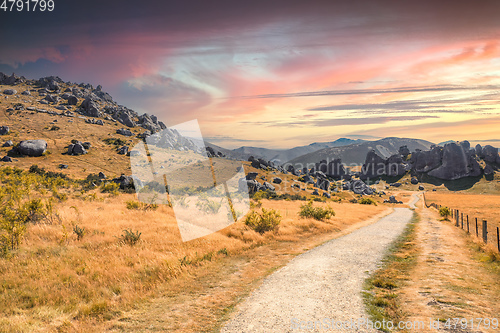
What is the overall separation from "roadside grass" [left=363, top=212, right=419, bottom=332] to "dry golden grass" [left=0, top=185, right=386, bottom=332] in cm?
409

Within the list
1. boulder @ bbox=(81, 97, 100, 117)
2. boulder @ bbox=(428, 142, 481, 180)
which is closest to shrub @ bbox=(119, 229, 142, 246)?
boulder @ bbox=(81, 97, 100, 117)

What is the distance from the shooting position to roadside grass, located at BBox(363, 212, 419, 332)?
20.7 ft

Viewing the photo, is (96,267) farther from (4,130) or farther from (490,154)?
(490,154)

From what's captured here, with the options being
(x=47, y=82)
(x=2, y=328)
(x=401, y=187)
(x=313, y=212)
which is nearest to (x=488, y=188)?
(x=401, y=187)

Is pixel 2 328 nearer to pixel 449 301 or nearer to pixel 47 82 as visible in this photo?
pixel 449 301

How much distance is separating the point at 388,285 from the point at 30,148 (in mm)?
89909

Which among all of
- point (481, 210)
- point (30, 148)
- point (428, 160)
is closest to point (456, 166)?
point (428, 160)

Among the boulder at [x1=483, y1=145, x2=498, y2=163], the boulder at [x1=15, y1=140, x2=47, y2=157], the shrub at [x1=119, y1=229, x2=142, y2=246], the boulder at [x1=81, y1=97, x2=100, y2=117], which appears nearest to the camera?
the shrub at [x1=119, y1=229, x2=142, y2=246]

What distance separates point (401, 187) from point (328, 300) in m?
193

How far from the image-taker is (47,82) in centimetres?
18162

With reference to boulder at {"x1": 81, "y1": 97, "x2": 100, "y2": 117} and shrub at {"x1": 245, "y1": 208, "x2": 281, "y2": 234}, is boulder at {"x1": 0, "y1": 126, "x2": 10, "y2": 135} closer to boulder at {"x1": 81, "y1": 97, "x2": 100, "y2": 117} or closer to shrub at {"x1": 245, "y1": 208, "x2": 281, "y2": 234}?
boulder at {"x1": 81, "y1": 97, "x2": 100, "y2": 117}

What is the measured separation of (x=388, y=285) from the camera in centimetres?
824

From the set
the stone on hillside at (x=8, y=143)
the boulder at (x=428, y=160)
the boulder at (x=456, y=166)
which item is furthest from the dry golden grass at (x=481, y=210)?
the boulder at (x=428, y=160)

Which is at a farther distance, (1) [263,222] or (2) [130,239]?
(1) [263,222]
